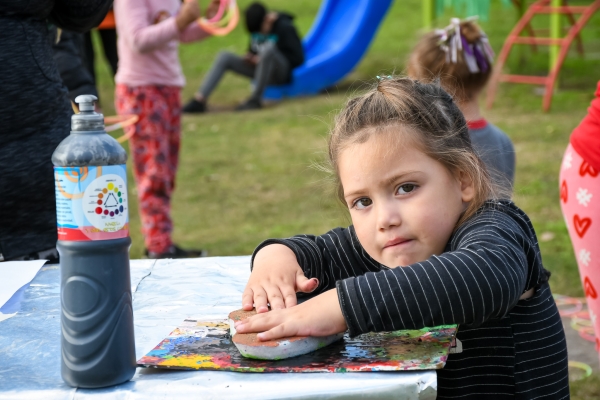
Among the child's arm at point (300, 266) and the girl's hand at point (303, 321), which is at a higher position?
the girl's hand at point (303, 321)

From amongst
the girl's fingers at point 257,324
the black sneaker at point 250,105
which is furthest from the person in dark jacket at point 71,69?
the black sneaker at point 250,105

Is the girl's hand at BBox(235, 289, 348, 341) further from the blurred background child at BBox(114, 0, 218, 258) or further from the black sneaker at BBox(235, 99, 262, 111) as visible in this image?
the black sneaker at BBox(235, 99, 262, 111)

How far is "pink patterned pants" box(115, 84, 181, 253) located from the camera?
187 inches

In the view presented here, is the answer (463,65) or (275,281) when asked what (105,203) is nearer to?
(275,281)

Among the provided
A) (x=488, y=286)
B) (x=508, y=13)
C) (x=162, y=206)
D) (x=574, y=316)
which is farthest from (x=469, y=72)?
(x=508, y=13)

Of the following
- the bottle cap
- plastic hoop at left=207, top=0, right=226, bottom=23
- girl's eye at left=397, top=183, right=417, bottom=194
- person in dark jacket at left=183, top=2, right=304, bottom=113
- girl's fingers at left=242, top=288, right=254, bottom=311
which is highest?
the bottle cap

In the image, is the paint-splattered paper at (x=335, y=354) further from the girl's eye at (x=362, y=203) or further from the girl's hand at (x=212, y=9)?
the girl's hand at (x=212, y=9)

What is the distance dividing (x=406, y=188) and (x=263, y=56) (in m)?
8.37

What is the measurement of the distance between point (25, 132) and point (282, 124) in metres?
6.48

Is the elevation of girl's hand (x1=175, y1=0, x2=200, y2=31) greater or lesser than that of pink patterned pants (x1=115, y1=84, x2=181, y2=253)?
greater

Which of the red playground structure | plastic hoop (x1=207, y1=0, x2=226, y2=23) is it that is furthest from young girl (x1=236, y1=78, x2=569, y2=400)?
the red playground structure

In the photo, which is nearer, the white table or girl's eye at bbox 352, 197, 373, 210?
the white table

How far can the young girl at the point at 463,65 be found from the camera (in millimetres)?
3430

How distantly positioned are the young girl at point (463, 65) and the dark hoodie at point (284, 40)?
6.17m
